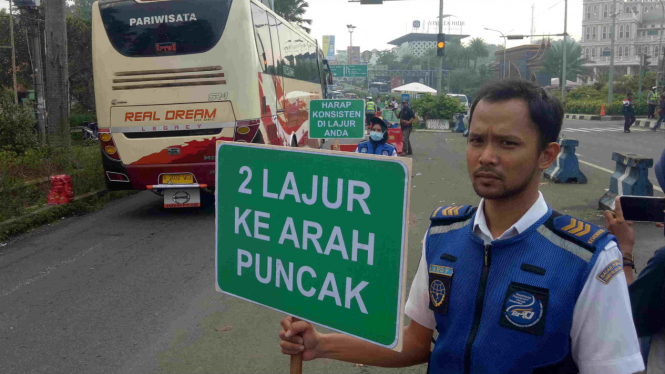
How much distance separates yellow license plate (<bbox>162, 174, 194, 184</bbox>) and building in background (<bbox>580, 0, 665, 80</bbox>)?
98.0 m

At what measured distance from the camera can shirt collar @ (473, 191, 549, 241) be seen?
171cm

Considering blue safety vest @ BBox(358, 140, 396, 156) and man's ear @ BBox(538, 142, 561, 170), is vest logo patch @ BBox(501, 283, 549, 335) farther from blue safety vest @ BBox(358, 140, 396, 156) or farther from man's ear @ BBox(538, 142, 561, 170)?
blue safety vest @ BBox(358, 140, 396, 156)

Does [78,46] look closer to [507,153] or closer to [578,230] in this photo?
[507,153]

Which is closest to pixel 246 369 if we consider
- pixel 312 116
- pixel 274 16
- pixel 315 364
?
pixel 315 364

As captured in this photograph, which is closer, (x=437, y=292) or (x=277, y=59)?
(x=437, y=292)

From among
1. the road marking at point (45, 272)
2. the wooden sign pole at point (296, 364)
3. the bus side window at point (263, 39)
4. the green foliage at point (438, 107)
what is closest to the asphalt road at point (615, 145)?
the green foliage at point (438, 107)

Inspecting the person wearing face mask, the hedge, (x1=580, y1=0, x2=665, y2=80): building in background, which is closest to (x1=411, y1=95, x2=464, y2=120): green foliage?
the hedge

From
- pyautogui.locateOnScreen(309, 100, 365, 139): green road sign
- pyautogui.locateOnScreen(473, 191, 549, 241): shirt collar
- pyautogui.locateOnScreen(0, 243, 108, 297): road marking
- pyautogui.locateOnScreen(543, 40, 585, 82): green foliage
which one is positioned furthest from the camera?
pyautogui.locateOnScreen(543, 40, 585, 82): green foliage

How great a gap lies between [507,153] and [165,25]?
8.81 metres

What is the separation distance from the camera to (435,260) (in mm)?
1819

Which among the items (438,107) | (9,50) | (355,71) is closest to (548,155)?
(438,107)

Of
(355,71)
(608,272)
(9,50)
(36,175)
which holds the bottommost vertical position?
(36,175)

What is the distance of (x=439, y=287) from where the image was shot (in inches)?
69.7

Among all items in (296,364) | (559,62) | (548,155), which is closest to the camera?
(548,155)
